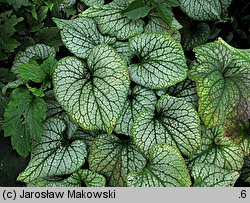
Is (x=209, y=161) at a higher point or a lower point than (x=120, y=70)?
lower

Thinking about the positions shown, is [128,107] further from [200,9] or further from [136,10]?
[200,9]

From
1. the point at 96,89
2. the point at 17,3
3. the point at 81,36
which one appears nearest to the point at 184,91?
the point at 96,89

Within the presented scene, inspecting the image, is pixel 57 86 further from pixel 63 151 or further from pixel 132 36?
pixel 132 36

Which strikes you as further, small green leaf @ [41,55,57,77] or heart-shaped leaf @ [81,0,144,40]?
heart-shaped leaf @ [81,0,144,40]

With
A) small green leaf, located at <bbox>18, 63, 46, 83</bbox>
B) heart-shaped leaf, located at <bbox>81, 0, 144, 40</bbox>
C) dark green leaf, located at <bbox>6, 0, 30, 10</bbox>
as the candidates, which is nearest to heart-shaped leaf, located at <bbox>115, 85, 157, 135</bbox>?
heart-shaped leaf, located at <bbox>81, 0, 144, 40</bbox>

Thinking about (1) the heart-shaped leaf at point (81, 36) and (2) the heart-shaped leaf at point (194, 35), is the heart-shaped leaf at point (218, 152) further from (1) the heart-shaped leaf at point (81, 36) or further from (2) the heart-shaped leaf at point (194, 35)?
(1) the heart-shaped leaf at point (81, 36)

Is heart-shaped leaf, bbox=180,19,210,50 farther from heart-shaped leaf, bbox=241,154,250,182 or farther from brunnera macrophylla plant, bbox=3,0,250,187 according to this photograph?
heart-shaped leaf, bbox=241,154,250,182

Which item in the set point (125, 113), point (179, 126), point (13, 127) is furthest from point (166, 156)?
point (13, 127)
